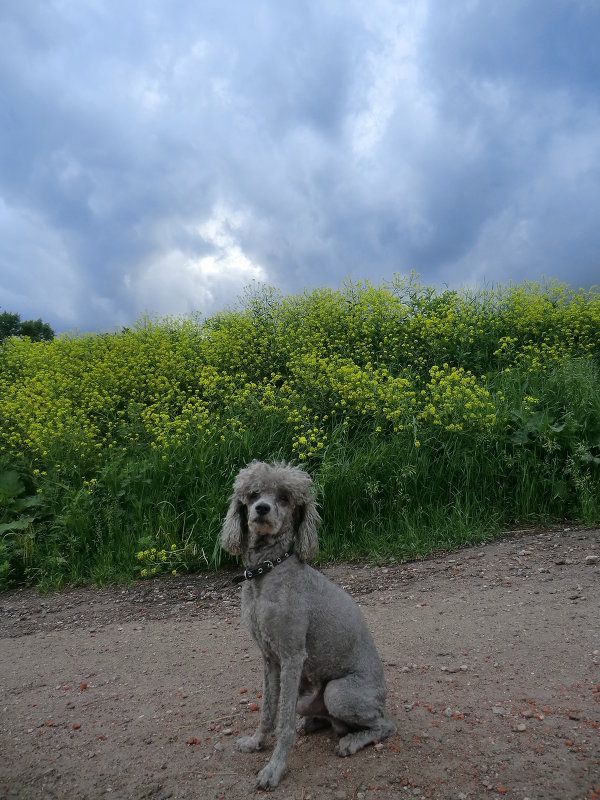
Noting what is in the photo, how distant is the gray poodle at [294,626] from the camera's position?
3.24 m

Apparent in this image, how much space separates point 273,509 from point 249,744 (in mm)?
1366

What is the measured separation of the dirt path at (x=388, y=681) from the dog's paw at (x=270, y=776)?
0.04 metres

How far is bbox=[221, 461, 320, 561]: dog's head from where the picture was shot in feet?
10.7

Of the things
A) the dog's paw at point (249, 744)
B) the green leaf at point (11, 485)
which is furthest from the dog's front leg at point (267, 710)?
the green leaf at point (11, 485)

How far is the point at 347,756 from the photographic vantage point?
3.38 meters

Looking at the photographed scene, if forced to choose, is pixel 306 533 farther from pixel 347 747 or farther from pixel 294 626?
pixel 347 747

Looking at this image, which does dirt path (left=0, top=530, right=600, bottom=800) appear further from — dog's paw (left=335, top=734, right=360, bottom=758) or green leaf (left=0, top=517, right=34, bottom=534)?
green leaf (left=0, top=517, right=34, bottom=534)

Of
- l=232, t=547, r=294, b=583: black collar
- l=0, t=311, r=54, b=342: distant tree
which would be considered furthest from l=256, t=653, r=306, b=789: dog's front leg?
l=0, t=311, r=54, b=342: distant tree

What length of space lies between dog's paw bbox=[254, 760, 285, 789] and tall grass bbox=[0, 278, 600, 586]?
429 cm

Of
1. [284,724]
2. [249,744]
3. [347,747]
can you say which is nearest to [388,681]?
[347,747]

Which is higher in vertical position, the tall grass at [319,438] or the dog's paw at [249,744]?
the tall grass at [319,438]

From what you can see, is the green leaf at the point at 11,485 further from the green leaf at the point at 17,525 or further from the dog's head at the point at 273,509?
the dog's head at the point at 273,509

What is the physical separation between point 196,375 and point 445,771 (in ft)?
29.8

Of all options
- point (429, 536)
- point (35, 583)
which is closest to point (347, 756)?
point (429, 536)
